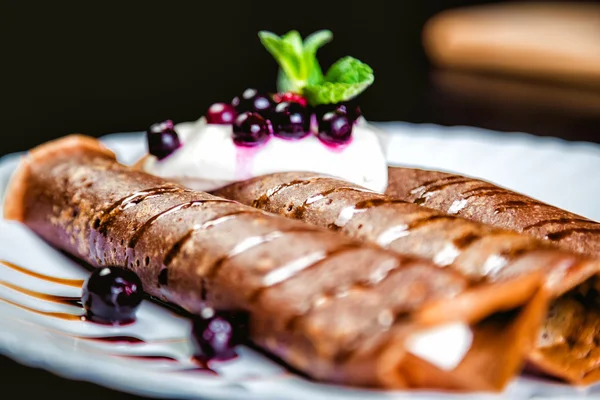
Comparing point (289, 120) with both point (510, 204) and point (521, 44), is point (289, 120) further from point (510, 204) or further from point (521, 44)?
point (521, 44)

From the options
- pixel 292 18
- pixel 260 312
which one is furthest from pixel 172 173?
pixel 292 18

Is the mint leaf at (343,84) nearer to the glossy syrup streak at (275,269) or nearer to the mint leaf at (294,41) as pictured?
the mint leaf at (294,41)

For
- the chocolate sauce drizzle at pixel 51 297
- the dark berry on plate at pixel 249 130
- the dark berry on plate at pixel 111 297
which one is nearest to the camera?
the dark berry on plate at pixel 111 297

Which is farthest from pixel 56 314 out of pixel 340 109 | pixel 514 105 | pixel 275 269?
pixel 514 105

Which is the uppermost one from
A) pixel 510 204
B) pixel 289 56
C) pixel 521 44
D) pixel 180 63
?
pixel 289 56

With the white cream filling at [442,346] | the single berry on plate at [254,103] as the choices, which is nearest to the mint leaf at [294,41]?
the single berry on plate at [254,103]

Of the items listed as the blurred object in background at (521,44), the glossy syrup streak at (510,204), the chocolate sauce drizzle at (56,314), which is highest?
the chocolate sauce drizzle at (56,314)

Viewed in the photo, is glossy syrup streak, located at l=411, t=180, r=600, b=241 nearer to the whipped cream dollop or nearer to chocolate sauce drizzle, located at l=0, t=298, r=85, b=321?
the whipped cream dollop

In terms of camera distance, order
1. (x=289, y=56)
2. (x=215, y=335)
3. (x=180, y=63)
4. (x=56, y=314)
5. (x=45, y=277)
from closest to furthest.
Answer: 1. (x=215, y=335)
2. (x=56, y=314)
3. (x=45, y=277)
4. (x=289, y=56)
5. (x=180, y=63)
